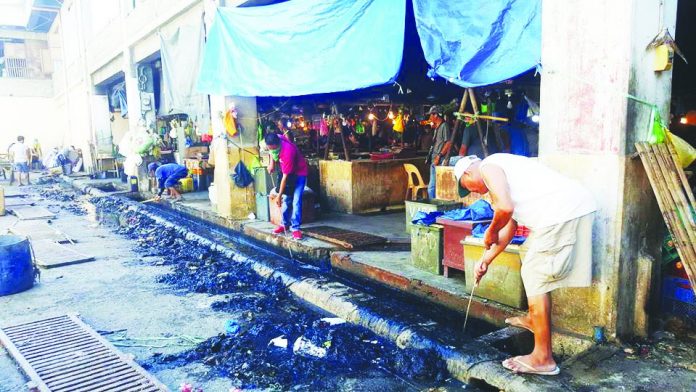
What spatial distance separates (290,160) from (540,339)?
5661mm

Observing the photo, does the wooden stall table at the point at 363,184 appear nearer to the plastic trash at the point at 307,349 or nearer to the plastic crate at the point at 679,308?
the plastic trash at the point at 307,349

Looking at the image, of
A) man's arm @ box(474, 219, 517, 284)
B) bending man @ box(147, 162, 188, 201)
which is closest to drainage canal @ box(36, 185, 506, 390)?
man's arm @ box(474, 219, 517, 284)

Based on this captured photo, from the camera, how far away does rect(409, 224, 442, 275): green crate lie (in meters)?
6.18

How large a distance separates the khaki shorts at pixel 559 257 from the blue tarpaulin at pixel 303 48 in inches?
118

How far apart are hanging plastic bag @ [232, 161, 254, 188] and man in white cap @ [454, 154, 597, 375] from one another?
7.36m

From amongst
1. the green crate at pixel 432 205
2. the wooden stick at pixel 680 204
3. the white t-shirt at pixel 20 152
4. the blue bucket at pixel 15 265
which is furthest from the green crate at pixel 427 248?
the white t-shirt at pixel 20 152

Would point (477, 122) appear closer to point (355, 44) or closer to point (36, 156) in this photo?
point (355, 44)

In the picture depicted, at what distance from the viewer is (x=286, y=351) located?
486 centimetres

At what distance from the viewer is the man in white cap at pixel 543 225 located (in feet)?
12.5

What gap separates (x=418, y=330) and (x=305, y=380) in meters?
1.23

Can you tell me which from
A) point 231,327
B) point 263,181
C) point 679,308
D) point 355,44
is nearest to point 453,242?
point 679,308

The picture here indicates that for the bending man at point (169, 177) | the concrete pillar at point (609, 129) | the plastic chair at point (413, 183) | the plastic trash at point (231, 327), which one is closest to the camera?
the concrete pillar at point (609, 129)

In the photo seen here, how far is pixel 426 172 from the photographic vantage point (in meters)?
12.1

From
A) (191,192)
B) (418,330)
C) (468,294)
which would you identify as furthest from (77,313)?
(191,192)
